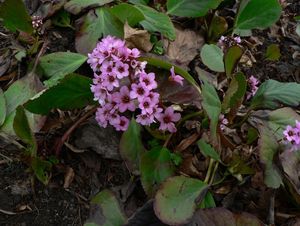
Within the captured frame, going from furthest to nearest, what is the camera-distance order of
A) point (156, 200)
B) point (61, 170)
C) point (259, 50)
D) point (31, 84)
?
1. point (259, 50)
2. point (31, 84)
3. point (61, 170)
4. point (156, 200)

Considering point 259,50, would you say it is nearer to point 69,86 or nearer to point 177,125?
point 177,125

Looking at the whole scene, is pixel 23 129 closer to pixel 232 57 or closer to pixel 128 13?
pixel 128 13

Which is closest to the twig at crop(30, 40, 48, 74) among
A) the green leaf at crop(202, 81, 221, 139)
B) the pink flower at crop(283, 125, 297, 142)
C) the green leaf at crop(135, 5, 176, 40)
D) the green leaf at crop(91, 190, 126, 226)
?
the green leaf at crop(135, 5, 176, 40)

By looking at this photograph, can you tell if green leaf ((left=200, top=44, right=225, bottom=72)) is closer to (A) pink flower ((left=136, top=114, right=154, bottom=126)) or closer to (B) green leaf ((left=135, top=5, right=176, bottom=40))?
(B) green leaf ((left=135, top=5, right=176, bottom=40))

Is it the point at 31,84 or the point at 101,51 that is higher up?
the point at 101,51

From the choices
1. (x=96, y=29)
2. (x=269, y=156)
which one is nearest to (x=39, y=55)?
(x=96, y=29)

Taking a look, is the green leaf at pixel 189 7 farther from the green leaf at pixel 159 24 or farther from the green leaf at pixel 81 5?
A: the green leaf at pixel 81 5

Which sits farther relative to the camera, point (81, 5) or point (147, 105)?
point (81, 5)

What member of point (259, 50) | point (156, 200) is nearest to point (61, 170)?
point (156, 200)
